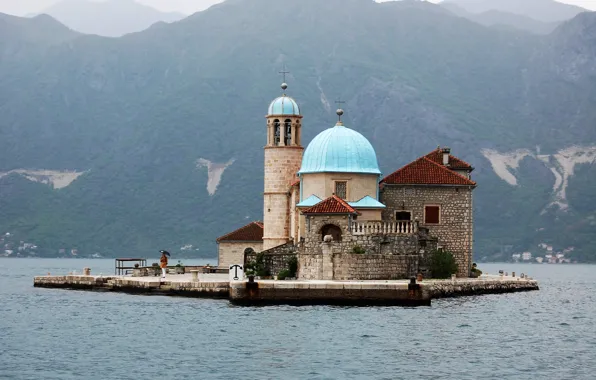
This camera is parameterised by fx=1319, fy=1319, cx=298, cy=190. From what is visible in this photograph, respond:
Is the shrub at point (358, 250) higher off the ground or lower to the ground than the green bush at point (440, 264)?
higher

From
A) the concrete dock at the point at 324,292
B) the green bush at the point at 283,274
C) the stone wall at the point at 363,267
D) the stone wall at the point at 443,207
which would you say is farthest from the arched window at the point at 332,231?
the stone wall at the point at 443,207

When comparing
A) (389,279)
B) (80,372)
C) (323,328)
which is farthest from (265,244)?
(80,372)

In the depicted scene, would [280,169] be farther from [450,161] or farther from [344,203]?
[344,203]

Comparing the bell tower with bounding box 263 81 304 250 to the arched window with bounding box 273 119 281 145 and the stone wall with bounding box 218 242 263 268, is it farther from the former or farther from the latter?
the stone wall with bounding box 218 242 263 268

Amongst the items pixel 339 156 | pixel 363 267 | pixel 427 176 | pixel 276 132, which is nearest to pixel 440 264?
pixel 427 176

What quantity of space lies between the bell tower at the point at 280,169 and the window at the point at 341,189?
6.52 metres

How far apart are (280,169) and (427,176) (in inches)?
428

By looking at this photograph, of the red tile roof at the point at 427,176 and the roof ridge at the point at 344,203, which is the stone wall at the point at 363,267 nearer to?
the roof ridge at the point at 344,203

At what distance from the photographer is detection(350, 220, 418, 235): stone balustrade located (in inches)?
2633

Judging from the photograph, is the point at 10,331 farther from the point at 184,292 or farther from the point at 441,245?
the point at 441,245

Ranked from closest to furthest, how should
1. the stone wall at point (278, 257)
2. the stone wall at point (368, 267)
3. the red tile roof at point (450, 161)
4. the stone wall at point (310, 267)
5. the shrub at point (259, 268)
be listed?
1. the stone wall at point (368, 267)
2. the stone wall at point (310, 267)
3. the stone wall at point (278, 257)
4. the shrub at point (259, 268)
5. the red tile roof at point (450, 161)

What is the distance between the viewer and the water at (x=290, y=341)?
42531mm

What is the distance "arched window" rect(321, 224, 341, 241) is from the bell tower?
1185 cm

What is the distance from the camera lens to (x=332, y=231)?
68.1 m
